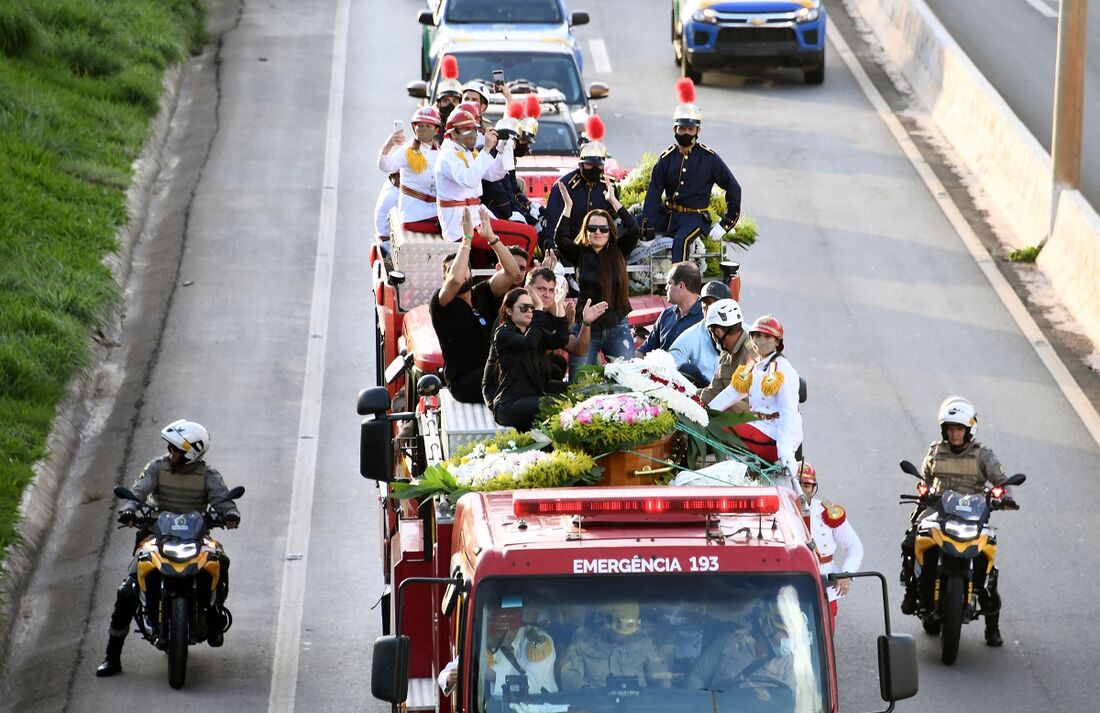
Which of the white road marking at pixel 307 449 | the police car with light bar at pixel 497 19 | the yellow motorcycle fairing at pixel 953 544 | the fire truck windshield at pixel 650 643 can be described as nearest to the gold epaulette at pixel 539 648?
the fire truck windshield at pixel 650 643

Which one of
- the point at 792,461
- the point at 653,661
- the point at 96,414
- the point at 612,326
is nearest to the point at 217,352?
the point at 96,414

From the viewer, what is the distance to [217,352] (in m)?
20.1

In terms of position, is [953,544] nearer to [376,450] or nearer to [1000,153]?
[376,450]

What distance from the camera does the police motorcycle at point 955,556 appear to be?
1325 centimetres

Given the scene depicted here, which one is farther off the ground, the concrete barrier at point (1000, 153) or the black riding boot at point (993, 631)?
the black riding boot at point (993, 631)

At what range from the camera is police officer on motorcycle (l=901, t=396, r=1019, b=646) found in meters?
13.3

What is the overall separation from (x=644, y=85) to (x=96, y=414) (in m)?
13.7

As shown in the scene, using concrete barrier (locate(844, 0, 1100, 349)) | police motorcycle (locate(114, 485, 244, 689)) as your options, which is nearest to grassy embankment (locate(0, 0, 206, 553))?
police motorcycle (locate(114, 485, 244, 689))

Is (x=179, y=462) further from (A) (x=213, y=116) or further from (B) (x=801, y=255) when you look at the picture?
(A) (x=213, y=116)

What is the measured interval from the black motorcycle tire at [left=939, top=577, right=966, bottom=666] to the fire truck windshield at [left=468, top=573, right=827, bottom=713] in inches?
197

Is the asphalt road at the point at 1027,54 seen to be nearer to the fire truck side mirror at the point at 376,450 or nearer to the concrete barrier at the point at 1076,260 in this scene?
the concrete barrier at the point at 1076,260

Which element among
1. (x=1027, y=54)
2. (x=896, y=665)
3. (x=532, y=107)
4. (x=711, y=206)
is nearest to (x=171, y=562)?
(x=896, y=665)

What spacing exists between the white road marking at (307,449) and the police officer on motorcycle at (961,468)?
14.5 feet

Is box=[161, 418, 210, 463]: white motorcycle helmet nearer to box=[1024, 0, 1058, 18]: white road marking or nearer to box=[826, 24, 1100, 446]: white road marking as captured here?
box=[826, 24, 1100, 446]: white road marking
